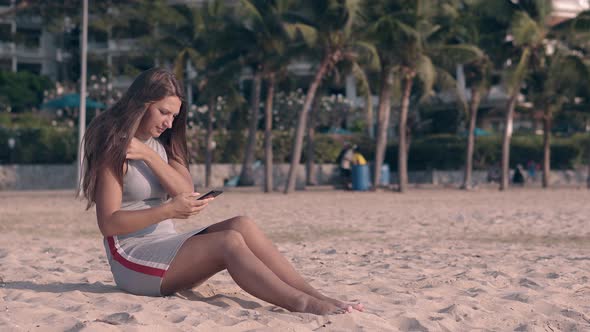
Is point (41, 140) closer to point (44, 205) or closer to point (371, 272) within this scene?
point (44, 205)

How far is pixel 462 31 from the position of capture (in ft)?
106

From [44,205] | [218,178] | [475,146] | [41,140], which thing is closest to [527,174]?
[475,146]

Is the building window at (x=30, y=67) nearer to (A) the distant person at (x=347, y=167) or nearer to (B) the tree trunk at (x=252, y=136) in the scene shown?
(B) the tree trunk at (x=252, y=136)

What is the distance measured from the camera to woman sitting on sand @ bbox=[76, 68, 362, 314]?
4746 millimetres

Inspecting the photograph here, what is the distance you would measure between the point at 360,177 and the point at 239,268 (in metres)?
26.7

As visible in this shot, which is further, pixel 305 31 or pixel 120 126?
pixel 305 31

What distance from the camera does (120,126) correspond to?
15.6ft

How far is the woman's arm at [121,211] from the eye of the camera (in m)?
4.68

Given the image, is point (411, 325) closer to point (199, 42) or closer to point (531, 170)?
point (199, 42)

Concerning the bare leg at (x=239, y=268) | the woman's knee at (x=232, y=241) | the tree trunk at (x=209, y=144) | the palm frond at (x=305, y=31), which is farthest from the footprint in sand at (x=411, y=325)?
the tree trunk at (x=209, y=144)

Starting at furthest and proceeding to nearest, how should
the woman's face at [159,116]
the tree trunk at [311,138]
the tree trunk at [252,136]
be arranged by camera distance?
the tree trunk at [311,138]
the tree trunk at [252,136]
the woman's face at [159,116]

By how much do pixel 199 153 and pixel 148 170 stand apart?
1376 inches

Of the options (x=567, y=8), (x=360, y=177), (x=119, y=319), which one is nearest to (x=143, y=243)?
(x=119, y=319)

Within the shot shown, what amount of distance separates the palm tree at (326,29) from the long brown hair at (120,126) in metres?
21.8
